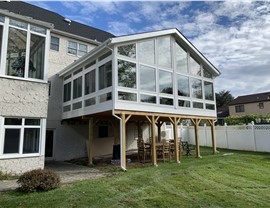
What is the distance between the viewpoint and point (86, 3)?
1199 centimetres

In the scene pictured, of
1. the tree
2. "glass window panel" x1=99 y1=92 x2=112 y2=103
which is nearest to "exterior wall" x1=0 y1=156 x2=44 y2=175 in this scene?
"glass window panel" x1=99 y1=92 x2=112 y2=103

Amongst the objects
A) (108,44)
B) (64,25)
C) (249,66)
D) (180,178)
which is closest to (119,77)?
(108,44)

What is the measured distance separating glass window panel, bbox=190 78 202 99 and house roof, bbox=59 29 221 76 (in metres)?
1.61

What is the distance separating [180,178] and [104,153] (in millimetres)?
9890

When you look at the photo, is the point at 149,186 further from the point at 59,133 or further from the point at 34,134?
the point at 59,133

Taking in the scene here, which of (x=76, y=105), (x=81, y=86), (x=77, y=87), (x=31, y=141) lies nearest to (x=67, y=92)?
(x=77, y=87)

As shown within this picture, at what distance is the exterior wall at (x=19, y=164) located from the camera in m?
8.88

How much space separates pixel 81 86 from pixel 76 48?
5.29 meters

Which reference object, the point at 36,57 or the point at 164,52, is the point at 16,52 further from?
the point at 164,52

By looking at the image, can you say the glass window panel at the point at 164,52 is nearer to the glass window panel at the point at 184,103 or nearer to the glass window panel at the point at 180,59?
the glass window panel at the point at 180,59

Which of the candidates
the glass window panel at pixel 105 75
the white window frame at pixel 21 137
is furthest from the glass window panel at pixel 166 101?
the white window frame at pixel 21 137

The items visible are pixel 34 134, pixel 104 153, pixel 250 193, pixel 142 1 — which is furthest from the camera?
pixel 104 153

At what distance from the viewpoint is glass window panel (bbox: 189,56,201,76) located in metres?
14.9

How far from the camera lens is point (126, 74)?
432 inches
